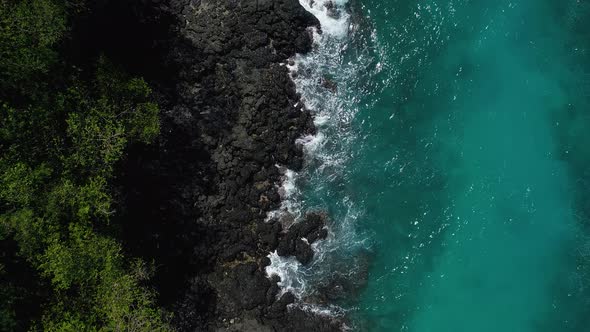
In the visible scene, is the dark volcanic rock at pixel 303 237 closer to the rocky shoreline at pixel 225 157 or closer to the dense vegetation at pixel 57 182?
the rocky shoreline at pixel 225 157

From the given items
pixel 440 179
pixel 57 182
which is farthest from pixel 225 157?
pixel 440 179

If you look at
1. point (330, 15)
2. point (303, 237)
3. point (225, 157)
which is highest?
point (330, 15)

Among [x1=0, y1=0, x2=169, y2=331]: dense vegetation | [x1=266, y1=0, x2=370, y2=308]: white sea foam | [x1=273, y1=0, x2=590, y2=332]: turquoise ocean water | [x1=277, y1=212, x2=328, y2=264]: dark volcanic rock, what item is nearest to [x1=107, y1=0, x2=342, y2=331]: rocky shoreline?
[x1=277, y1=212, x2=328, y2=264]: dark volcanic rock

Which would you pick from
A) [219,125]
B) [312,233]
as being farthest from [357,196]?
[219,125]

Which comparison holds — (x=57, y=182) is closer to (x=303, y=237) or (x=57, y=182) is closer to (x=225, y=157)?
(x=225, y=157)

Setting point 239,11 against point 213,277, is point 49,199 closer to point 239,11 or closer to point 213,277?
point 213,277

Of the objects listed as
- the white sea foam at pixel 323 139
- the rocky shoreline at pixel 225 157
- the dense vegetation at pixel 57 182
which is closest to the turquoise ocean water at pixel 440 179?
the white sea foam at pixel 323 139

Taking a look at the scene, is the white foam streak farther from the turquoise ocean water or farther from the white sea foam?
the turquoise ocean water
